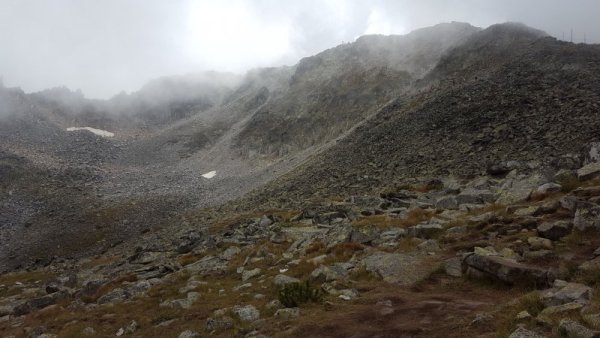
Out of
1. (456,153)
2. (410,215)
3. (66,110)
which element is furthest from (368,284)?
(66,110)

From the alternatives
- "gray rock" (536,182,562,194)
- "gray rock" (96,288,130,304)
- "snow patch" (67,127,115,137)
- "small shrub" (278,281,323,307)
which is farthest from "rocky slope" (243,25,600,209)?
"snow patch" (67,127,115,137)

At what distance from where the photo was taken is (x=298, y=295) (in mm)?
16641

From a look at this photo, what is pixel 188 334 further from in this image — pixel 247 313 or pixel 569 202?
pixel 569 202

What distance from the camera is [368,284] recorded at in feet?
58.4

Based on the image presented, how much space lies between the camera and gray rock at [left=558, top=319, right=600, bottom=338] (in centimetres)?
889

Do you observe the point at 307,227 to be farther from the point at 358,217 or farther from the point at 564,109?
the point at 564,109

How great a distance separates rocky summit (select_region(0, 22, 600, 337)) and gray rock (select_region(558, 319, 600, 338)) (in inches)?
1.6

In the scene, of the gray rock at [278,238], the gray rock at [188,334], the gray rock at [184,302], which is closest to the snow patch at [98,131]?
the gray rock at [278,238]

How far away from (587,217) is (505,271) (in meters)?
5.01

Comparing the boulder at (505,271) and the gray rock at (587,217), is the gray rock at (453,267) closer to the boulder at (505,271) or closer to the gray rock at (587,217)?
the boulder at (505,271)

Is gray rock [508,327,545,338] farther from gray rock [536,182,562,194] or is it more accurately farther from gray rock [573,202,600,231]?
gray rock [536,182,562,194]

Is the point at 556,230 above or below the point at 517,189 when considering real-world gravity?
above

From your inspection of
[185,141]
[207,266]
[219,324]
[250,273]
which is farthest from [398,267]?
[185,141]

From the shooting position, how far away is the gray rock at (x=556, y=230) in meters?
17.1
